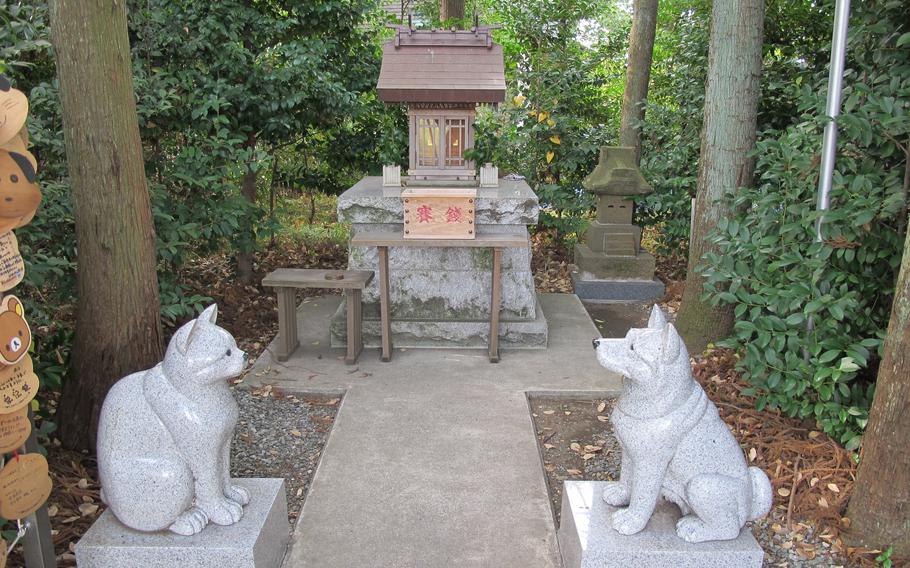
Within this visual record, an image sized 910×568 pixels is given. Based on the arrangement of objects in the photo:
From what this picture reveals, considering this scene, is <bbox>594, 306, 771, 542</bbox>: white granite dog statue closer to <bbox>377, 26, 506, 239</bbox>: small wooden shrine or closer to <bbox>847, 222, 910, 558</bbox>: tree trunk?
<bbox>847, 222, 910, 558</bbox>: tree trunk

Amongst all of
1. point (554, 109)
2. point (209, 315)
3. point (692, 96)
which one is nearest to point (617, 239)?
point (692, 96)

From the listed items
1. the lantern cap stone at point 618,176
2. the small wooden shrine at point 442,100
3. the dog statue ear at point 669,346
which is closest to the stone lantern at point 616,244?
the lantern cap stone at point 618,176

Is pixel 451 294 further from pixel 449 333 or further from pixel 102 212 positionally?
pixel 102 212

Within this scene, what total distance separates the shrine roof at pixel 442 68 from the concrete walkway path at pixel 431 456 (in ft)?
7.43

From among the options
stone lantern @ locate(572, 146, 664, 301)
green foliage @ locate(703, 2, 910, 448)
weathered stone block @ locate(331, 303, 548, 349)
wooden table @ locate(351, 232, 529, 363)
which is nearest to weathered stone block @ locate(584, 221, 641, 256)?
stone lantern @ locate(572, 146, 664, 301)

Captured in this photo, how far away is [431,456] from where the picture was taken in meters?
4.26

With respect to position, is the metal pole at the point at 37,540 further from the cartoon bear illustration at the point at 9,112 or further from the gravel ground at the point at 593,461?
the gravel ground at the point at 593,461

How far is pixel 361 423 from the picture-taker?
4688mm

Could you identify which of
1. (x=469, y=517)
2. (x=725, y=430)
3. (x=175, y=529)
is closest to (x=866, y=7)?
(x=725, y=430)

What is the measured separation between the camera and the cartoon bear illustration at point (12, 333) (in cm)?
229

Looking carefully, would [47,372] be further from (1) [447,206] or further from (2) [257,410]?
(1) [447,206]

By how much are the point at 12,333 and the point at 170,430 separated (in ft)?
2.28

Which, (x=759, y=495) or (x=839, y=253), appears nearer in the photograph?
(x=759, y=495)

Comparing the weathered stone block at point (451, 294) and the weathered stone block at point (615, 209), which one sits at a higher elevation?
the weathered stone block at point (615, 209)
